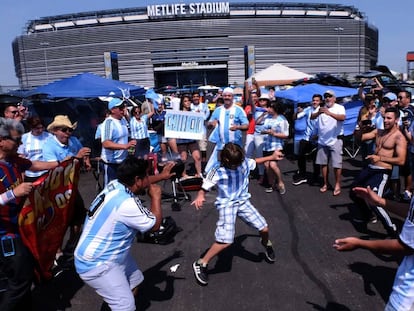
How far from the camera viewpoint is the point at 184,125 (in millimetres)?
7781

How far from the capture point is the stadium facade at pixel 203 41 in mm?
84625

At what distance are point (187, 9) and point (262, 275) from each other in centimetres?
8848

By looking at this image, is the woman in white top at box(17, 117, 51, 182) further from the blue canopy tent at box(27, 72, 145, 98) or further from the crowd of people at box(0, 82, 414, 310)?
the blue canopy tent at box(27, 72, 145, 98)

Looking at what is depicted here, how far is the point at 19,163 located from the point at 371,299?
3.43 meters

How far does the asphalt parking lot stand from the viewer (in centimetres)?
358

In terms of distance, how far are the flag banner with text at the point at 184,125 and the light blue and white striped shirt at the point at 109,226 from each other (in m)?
4.94

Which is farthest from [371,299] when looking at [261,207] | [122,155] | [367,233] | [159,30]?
[159,30]

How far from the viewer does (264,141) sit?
7.78 m

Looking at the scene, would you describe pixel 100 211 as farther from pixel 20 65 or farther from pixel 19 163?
pixel 20 65

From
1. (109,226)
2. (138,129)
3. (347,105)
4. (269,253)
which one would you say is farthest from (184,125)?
(347,105)

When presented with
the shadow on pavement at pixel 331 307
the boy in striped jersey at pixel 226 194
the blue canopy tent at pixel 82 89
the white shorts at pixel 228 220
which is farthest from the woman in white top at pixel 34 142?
the blue canopy tent at pixel 82 89

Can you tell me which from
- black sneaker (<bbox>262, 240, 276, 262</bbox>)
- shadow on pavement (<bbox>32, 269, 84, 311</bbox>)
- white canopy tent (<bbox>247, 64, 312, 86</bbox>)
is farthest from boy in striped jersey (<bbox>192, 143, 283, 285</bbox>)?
white canopy tent (<bbox>247, 64, 312, 86</bbox>)

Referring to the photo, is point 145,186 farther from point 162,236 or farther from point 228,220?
point 162,236

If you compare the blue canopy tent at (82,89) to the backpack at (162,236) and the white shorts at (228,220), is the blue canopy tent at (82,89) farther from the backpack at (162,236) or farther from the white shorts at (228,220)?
the white shorts at (228,220)
